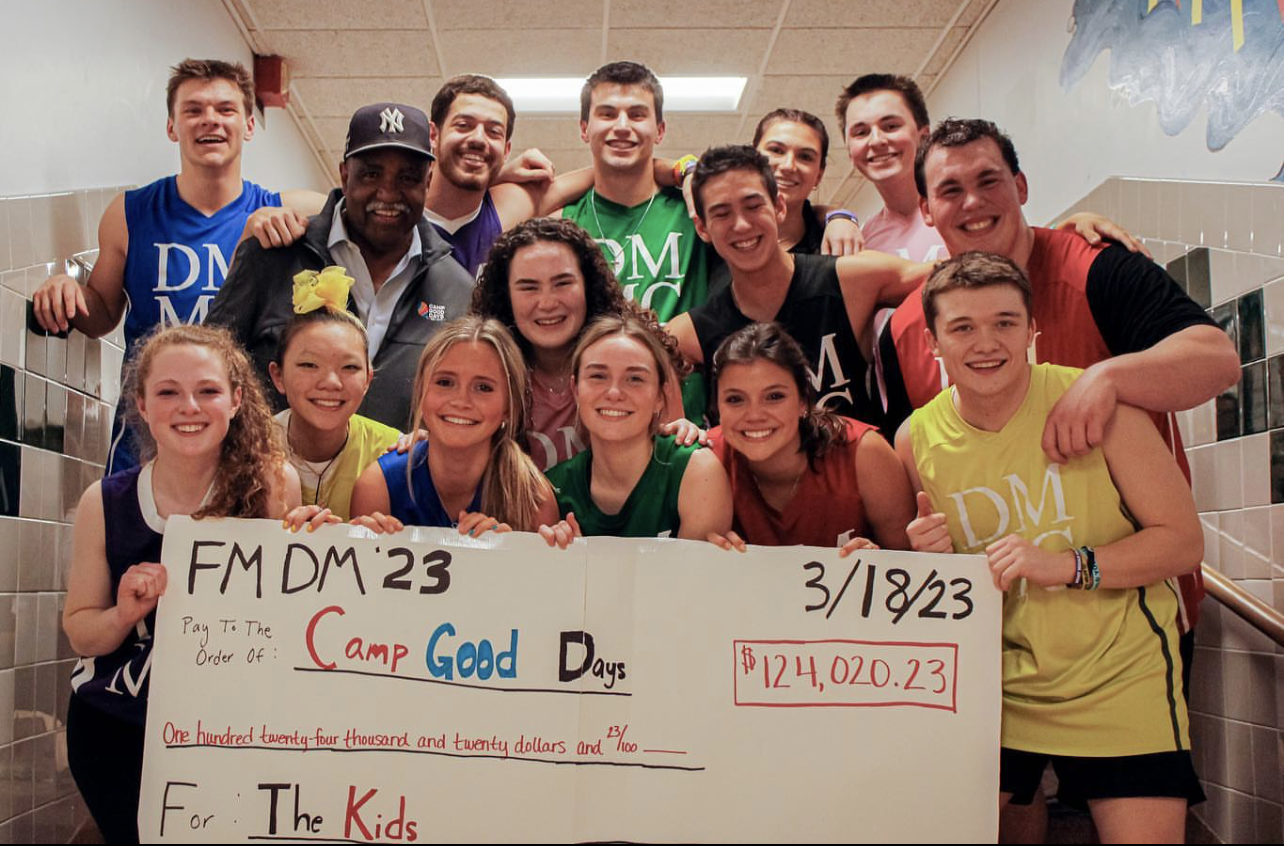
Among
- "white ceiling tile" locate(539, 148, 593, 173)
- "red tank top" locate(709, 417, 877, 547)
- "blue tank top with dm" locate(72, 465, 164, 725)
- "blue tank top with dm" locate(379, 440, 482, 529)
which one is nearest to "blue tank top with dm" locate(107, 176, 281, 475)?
"blue tank top with dm" locate(72, 465, 164, 725)

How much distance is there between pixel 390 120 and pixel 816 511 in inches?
72.0

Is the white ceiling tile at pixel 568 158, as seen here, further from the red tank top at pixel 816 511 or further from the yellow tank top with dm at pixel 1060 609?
the yellow tank top with dm at pixel 1060 609

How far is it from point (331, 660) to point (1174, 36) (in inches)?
132

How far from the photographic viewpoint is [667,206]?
3.40 meters

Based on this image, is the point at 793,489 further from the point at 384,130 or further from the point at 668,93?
the point at 668,93

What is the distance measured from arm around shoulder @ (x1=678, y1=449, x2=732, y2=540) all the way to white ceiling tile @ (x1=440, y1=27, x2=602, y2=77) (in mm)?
3896

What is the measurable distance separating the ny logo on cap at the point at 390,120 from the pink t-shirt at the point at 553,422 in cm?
98

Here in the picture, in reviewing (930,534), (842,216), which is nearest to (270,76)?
(842,216)

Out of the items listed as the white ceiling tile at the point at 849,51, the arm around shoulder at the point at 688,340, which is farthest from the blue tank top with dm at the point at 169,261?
the white ceiling tile at the point at 849,51

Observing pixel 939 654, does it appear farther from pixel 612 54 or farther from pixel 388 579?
pixel 612 54

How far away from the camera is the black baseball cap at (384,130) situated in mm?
3021

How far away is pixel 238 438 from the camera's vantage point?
2193mm

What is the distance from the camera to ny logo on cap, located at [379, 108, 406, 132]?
303cm

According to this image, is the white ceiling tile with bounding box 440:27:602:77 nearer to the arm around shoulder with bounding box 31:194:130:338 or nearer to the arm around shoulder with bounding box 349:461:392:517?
the arm around shoulder with bounding box 31:194:130:338
